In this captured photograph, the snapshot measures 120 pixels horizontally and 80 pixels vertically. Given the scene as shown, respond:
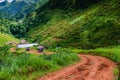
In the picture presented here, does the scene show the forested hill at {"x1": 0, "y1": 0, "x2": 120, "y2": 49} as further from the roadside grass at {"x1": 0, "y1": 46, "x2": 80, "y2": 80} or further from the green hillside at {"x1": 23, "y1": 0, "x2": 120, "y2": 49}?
the roadside grass at {"x1": 0, "y1": 46, "x2": 80, "y2": 80}

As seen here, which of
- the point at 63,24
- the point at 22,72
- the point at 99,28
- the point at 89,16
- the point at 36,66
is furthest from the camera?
the point at 63,24

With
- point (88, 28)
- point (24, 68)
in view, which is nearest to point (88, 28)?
point (88, 28)

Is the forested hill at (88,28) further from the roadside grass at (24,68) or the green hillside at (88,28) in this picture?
the roadside grass at (24,68)

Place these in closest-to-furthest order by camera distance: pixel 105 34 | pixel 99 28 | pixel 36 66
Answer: pixel 36 66 → pixel 105 34 → pixel 99 28

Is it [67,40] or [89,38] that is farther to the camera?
[67,40]

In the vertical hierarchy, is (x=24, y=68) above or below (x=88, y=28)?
above

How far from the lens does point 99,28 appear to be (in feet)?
417

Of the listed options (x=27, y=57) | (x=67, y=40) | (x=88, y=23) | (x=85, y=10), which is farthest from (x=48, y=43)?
(x=27, y=57)

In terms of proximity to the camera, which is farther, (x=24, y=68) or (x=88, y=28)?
(x=88, y=28)

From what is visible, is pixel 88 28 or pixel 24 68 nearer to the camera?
pixel 24 68

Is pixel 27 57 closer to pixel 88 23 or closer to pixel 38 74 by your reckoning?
pixel 38 74

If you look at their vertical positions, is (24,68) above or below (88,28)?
above

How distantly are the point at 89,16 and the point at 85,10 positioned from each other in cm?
2683

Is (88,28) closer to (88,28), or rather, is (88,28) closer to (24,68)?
(88,28)
